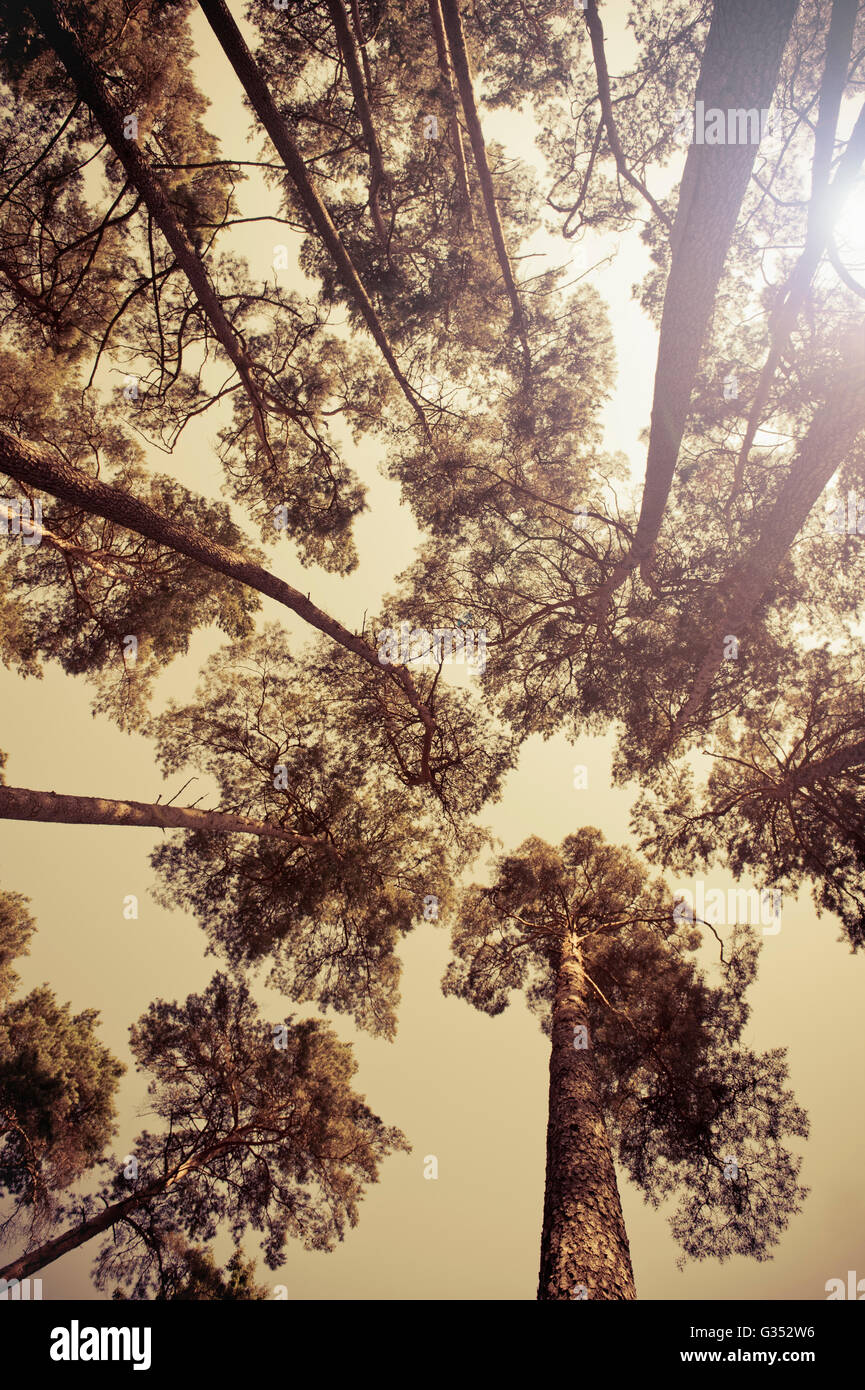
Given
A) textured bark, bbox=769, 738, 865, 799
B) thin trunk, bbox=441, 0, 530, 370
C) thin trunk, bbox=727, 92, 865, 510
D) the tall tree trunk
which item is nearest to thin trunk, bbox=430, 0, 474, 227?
thin trunk, bbox=441, 0, 530, 370

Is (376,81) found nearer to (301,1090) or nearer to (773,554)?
(773,554)

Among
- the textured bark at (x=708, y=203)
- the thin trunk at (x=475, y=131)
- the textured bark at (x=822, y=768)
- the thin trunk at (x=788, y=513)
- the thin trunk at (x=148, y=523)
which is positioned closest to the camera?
the textured bark at (x=708, y=203)

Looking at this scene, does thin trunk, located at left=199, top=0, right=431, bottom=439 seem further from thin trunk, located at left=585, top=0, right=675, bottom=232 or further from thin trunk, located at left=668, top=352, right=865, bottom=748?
thin trunk, located at left=668, top=352, right=865, bottom=748

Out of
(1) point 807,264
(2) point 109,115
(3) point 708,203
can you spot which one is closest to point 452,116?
(2) point 109,115

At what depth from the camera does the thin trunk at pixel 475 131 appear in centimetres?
405

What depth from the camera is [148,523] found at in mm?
4578

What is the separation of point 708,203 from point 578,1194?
22.9ft

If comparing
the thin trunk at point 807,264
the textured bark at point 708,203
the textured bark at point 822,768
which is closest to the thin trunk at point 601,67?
the thin trunk at point 807,264

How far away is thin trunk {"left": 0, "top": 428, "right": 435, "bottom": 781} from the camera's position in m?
3.78

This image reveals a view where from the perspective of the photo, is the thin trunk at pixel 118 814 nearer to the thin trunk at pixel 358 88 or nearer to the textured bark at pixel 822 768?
the textured bark at pixel 822 768

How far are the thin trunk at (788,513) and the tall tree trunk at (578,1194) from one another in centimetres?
420

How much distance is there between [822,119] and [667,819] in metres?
6.86
